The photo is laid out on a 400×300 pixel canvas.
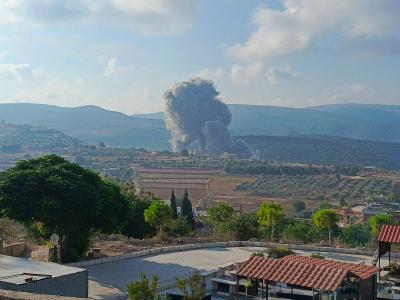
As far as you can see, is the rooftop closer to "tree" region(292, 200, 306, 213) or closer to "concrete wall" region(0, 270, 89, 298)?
"concrete wall" region(0, 270, 89, 298)

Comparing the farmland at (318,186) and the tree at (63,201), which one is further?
the farmland at (318,186)

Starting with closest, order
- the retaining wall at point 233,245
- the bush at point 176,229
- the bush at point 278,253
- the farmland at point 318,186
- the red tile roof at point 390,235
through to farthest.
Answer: the red tile roof at point 390,235, the bush at point 278,253, the retaining wall at point 233,245, the bush at point 176,229, the farmland at point 318,186

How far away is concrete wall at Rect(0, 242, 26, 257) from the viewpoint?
72.9 ft

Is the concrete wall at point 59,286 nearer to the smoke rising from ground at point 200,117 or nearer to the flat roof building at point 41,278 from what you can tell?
the flat roof building at point 41,278

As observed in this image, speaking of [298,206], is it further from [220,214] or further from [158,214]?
[158,214]

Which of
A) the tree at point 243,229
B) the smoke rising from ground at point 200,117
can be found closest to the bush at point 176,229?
the tree at point 243,229

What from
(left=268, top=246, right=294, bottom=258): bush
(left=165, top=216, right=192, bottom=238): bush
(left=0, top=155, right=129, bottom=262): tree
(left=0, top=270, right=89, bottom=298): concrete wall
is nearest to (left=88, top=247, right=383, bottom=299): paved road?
(left=268, top=246, right=294, bottom=258): bush

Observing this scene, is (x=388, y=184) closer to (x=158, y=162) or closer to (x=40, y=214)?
(x=158, y=162)

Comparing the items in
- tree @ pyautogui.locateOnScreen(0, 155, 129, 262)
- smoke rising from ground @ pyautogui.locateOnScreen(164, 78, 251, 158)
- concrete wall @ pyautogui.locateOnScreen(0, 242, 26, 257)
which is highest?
smoke rising from ground @ pyautogui.locateOnScreen(164, 78, 251, 158)

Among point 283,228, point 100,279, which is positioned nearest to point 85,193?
point 100,279

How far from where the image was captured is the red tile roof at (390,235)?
71.1 feet

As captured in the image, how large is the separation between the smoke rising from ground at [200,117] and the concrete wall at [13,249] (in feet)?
445

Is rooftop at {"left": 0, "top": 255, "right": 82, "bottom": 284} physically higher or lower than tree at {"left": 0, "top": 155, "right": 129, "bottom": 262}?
lower

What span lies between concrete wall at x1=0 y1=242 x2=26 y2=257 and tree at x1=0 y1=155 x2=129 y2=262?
1371mm
